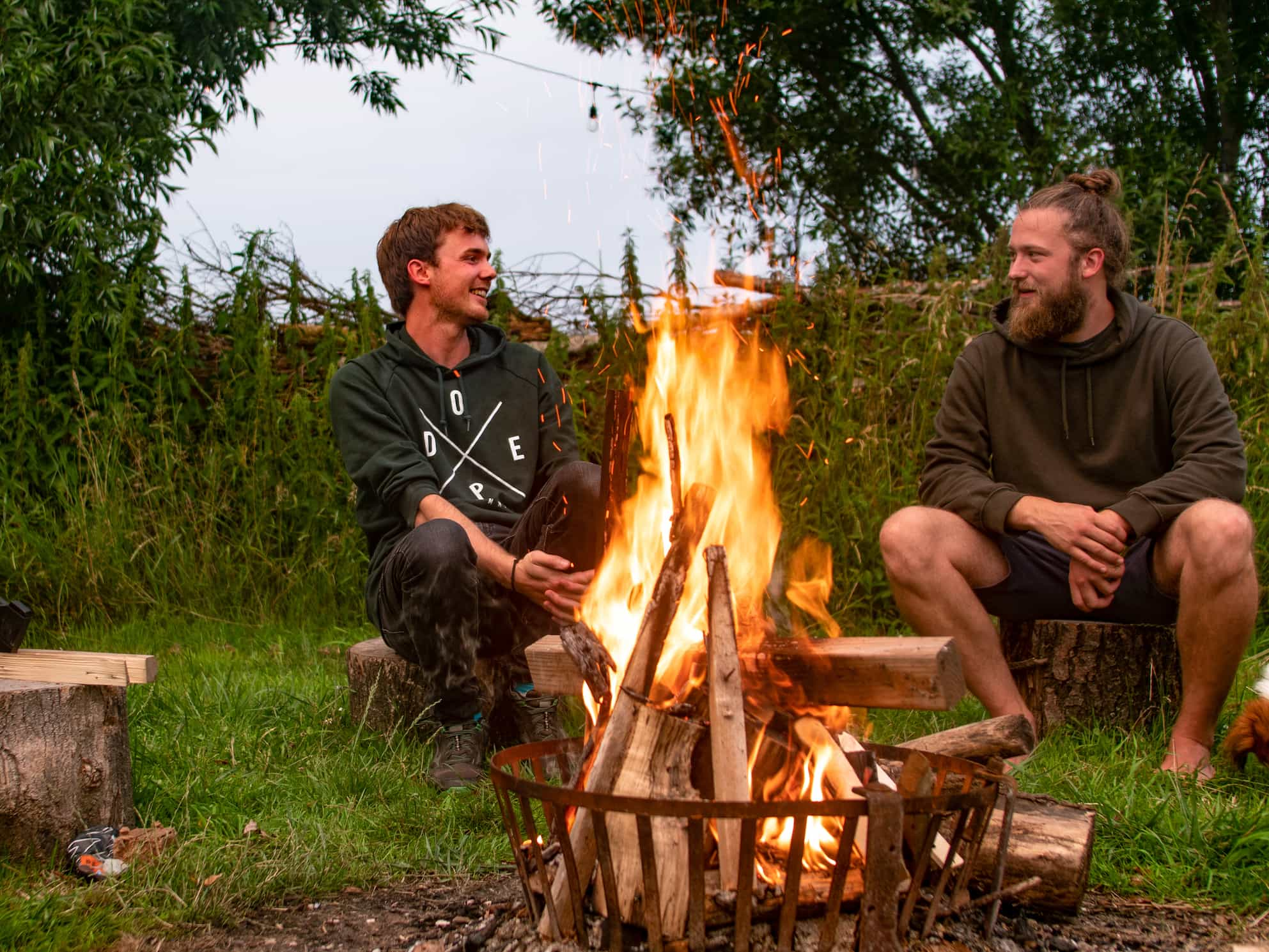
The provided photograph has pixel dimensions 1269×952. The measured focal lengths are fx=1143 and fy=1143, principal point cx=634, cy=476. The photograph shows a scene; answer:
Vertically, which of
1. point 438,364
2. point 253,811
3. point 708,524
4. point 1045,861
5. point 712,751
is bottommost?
point 253,811

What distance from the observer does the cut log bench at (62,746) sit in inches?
100

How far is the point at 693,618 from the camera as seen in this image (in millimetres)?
2270

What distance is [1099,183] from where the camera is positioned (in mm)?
3676

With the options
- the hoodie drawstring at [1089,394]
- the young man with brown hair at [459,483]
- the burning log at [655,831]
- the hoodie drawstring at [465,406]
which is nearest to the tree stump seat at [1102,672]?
the hoodie drawstring at [1089,394]

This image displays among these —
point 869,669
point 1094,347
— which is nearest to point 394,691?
point 869,669

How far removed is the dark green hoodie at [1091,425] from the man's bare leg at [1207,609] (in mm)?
102

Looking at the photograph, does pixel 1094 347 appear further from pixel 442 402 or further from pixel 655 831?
pixel 655 831

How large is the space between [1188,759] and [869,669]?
152 centimetres

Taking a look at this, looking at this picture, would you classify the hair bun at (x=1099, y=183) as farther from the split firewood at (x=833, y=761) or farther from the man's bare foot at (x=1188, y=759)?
the split firewood at (x=833, y=761)

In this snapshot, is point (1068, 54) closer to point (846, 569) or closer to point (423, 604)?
point (846, 569)

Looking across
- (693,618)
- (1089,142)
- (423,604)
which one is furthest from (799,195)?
(693,618)

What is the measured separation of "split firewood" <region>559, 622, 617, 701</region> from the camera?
7.14 ft

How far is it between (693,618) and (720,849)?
0.47 metres

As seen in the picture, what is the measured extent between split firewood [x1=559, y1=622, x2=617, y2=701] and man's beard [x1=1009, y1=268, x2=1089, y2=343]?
2.01 meters
